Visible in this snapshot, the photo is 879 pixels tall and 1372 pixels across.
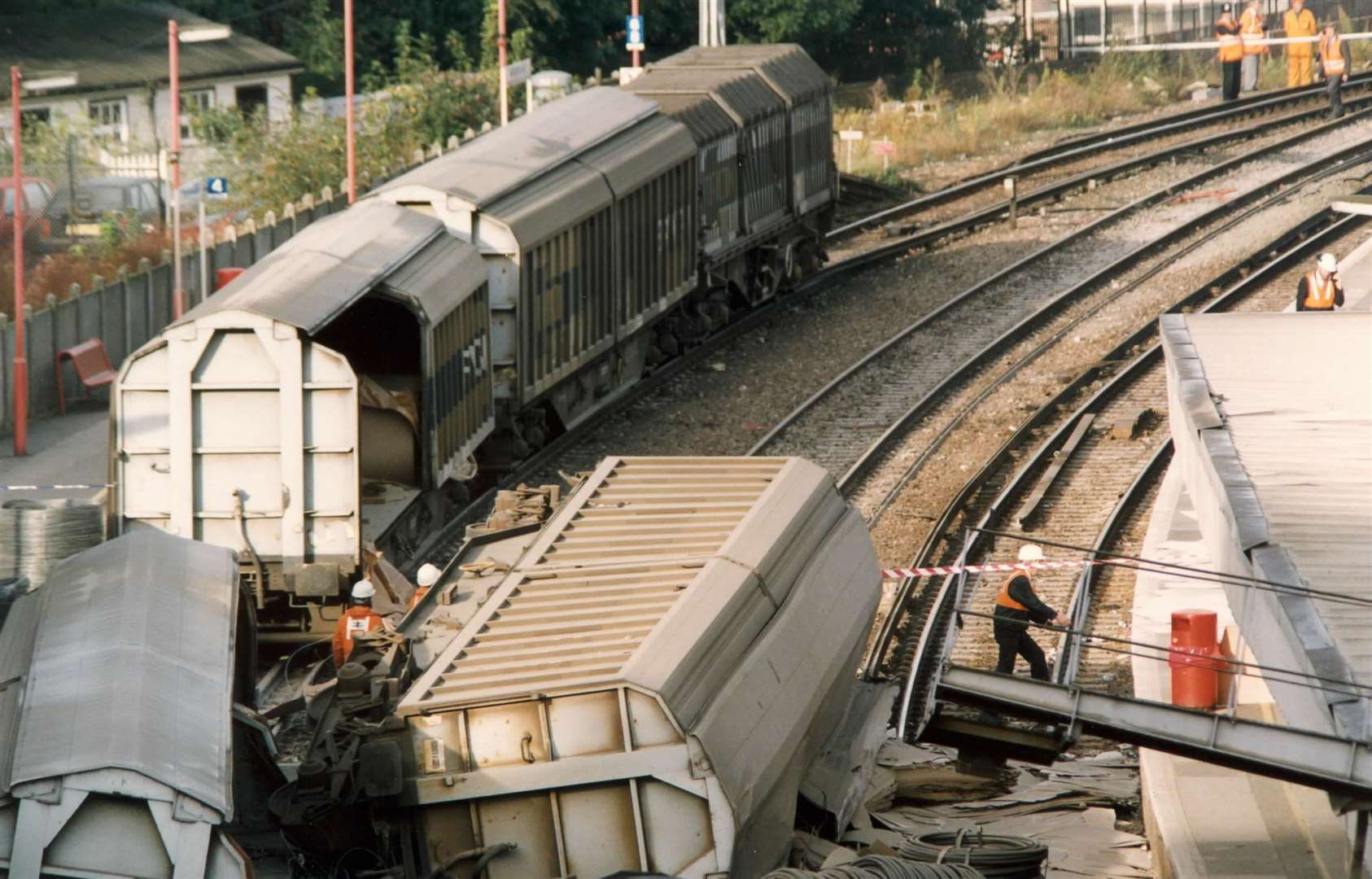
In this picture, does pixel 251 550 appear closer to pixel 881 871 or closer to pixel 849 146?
pixel 881 871

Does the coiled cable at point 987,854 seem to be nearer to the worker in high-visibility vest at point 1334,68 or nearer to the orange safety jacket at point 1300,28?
the worker in high-visibility vest at point 1334,68

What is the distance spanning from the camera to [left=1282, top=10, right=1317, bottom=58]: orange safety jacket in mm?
41781

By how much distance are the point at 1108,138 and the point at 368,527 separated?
79.3 ft

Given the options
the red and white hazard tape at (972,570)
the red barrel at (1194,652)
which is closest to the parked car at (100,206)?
the red and white hazard tape at (972,570)

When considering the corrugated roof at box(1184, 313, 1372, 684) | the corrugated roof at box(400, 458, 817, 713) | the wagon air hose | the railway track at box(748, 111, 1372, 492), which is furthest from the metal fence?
the corrugated roof at box(400, 458, 817, 713)

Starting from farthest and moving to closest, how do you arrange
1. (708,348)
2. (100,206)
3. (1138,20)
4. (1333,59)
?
(1138,20) → (1333,59) → (100,206) → (708,348)

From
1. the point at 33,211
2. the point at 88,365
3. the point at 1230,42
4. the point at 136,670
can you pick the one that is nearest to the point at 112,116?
the point at 33,211

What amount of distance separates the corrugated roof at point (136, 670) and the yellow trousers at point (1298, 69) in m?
33.7

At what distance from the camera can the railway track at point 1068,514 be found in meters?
16.8

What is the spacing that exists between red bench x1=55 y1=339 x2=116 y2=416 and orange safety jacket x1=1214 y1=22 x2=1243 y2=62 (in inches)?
943

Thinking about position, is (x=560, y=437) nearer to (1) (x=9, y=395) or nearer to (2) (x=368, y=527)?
(2) (x=368, y=527)

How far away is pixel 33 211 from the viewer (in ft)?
101

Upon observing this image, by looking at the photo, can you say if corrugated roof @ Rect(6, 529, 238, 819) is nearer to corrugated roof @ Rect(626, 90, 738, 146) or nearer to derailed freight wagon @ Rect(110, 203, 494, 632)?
derailed freight wagon @ Rect(110, 203, 494, 632)

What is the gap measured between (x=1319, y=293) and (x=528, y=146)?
905cm
